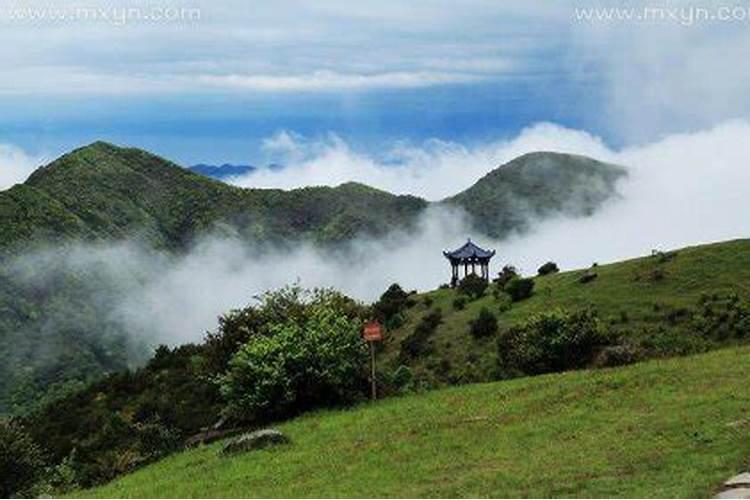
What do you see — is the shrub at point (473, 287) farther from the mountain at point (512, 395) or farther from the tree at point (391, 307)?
the tree at point (391, 307)

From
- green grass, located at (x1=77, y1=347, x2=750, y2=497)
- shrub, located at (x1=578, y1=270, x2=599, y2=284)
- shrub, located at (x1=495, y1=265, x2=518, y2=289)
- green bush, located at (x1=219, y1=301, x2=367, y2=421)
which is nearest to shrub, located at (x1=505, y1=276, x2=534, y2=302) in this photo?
shrub, located at (x1=578, y1=270, x2=599, y2=284)

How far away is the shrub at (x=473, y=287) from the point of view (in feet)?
260

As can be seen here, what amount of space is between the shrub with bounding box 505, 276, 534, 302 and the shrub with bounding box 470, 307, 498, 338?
614 centimetres

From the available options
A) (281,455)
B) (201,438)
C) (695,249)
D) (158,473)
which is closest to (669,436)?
(281,455)

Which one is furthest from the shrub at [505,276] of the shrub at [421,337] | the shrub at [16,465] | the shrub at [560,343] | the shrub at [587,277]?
the shrub at [16,465]

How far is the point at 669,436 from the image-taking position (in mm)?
23016

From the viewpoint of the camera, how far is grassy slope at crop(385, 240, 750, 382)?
198 feet

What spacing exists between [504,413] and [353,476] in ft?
22.2

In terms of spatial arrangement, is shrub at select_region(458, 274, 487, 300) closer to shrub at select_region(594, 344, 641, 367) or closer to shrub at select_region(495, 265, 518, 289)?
shrub at select_region(495, 265, 518, 289)

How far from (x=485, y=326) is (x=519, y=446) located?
41.3 meters

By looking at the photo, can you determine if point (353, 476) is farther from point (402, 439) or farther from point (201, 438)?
point (201, 438)

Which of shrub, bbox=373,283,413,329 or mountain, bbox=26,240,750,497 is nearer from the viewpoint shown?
mountain, bbox=26,240,750,497

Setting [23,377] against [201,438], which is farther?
[23,377]

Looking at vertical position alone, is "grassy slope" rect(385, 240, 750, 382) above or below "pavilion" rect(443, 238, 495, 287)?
below
